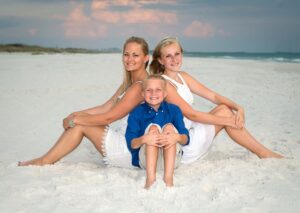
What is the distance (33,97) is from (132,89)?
5830 mm

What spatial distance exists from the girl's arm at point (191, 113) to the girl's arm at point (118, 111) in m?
0.28

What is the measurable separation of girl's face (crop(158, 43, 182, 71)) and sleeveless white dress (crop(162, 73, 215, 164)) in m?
0.13

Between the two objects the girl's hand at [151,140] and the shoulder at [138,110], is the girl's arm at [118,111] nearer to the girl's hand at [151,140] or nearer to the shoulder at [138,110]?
the shoulder at [138,110]

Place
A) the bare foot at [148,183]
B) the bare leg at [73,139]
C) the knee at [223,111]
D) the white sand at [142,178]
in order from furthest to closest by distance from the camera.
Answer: the knee at [223,111]
the bare leg at [73,139]
the bare foot at [148,183]
the white sand at [142,178]

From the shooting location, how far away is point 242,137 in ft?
13.3

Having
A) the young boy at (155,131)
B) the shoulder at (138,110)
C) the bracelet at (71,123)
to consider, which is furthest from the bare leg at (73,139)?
the shoulder at (138,110)

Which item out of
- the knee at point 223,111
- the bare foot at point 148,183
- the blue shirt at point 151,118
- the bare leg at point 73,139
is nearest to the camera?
the bare foot at point 148,183

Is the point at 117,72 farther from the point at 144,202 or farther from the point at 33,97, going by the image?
the point at 144,202

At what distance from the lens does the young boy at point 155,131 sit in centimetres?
331

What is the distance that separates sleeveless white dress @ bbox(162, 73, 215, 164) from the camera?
12.6 ft

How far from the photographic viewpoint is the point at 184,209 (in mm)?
2883

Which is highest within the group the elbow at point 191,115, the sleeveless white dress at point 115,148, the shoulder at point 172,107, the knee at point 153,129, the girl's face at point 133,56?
the girl's face at point 133,56

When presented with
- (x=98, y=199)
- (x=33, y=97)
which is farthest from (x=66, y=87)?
(x=98, y=199)

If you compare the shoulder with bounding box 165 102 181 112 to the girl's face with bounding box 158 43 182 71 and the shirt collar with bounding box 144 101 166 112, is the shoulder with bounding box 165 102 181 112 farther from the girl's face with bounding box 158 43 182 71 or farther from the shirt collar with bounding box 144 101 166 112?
the girl's face with bounding box 158 43 182 71
